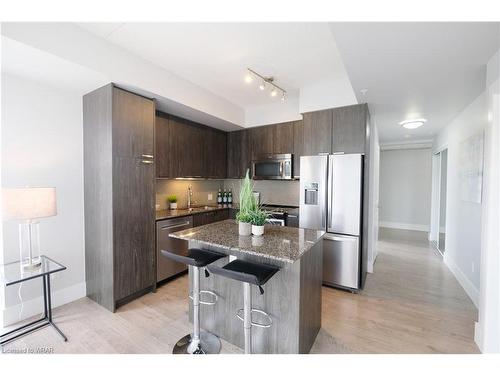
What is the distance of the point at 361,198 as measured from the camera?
9.08 ft

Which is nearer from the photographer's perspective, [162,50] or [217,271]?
[217,271]

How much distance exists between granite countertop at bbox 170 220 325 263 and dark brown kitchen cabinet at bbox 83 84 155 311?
0.90 meters

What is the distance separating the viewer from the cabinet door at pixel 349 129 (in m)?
2.79

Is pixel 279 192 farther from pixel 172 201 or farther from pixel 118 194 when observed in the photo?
pixel 118 194

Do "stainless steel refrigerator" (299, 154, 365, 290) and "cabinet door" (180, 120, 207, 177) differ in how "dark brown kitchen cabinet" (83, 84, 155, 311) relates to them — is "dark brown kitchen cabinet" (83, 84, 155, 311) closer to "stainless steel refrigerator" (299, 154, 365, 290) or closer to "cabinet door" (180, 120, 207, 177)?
"cabinet door" (180, 120, 207, 177)

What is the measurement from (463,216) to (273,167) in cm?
276

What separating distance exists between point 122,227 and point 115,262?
0.36 m

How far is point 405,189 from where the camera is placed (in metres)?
6.81

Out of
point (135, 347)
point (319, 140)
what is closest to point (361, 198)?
point (319, 140)

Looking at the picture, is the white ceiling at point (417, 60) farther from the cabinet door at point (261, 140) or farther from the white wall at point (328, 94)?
the cabinet door at point (261, 140)

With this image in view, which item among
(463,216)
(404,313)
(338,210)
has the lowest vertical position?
(404,313)

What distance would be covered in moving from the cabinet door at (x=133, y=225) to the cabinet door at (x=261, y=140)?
1918mm

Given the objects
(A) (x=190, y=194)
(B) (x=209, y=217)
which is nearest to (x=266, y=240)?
(B) (x=209, y=217)
